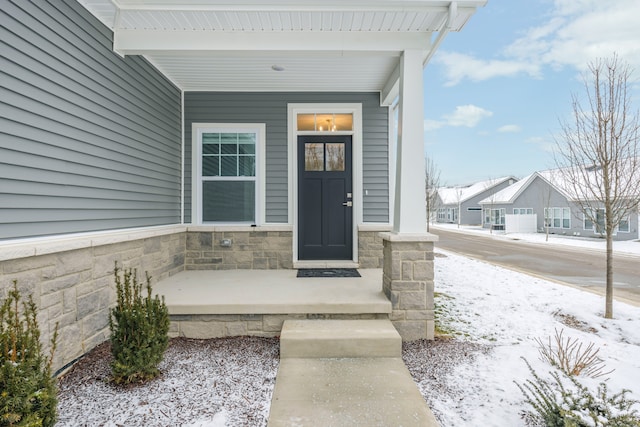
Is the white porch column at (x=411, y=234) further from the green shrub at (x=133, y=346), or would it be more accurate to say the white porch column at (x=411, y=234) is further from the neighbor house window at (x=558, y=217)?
the neighbor house window at (x=558, y=217)

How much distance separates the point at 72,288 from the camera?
2.40 metres

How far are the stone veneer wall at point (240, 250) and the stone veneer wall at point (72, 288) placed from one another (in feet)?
4.13

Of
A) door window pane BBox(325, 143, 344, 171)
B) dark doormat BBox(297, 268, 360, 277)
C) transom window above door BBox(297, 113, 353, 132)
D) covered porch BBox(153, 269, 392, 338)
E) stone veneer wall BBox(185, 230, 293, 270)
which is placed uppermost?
transom window above door BBox(297, 113, 353, 132)

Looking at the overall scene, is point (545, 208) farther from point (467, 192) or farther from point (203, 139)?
point (203, 139)

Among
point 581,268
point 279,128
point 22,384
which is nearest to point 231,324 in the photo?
point 22,384

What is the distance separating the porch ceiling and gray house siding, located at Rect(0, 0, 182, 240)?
32cm

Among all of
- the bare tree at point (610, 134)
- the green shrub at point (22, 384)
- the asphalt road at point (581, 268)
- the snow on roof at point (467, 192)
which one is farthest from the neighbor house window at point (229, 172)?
the snow on roof at point (467, 192)

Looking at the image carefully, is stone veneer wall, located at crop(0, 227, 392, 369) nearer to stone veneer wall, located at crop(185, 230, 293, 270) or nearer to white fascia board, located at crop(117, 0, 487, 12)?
stone veneer wall, located at crop(185, 230, 293, 270)

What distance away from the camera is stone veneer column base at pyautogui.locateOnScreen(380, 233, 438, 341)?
297 centimetres

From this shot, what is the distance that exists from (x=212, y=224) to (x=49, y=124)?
253cm

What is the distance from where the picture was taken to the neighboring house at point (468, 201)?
26.4 meters

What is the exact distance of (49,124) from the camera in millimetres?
2254

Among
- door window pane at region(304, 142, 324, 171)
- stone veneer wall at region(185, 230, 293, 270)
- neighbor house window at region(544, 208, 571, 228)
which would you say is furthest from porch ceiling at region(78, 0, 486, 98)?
neighbor house window at region(544, 208, 571, 228)

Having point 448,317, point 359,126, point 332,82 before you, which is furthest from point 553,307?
point 332,82
